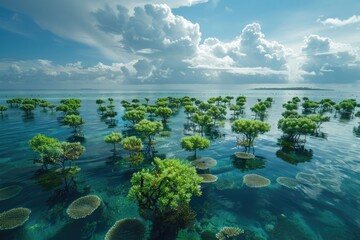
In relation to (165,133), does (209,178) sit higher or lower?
lower

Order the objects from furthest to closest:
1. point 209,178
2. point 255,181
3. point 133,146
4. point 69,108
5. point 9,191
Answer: point 69,108
point 133,146
point 209,178
point 255,181
point 9,191

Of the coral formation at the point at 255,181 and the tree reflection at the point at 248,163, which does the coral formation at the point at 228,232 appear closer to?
the coral formation at the point at 255,181

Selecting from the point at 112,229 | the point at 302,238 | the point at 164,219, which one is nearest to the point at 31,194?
the point at 112,229

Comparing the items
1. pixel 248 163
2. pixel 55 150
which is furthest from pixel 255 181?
pixel 55 150

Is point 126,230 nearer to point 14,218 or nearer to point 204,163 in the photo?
point 14,218

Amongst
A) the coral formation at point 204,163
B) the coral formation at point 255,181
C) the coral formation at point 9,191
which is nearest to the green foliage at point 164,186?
the coral formation at point 255,181

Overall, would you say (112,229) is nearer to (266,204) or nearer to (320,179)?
(266,204)
